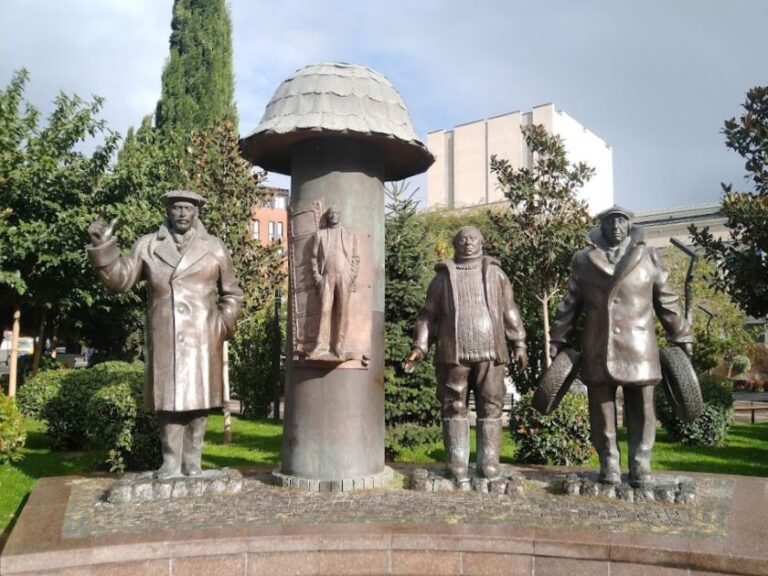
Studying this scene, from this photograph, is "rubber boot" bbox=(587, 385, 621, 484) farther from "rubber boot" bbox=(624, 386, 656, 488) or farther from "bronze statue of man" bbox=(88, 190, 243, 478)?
"bronze statue of man" bbox=(88, 190, 243, 478)

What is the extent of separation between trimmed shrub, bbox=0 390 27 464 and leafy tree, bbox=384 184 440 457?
4401mm

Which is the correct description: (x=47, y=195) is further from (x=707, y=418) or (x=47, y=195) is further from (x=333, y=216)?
(x=707, y=418)

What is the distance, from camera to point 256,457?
35.3ft

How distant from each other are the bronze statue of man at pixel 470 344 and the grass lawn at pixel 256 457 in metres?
3.29

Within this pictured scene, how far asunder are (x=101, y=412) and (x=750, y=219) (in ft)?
29.8

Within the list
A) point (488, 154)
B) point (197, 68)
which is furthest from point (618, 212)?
point (488, 154)

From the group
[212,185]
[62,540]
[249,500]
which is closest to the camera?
[62,540]

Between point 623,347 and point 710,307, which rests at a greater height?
point 710,307

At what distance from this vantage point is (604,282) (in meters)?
6.12

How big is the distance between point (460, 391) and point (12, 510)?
4598 mm

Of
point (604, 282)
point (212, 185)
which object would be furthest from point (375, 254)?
point (212, 185)

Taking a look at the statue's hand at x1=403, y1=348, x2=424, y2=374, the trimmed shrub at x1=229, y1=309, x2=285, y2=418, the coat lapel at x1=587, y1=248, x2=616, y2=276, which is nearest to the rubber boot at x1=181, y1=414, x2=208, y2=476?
the statue's hand at x1=403, y1=348, x2=424, y2=374

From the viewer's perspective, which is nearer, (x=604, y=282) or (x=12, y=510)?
(x=604, y=282)

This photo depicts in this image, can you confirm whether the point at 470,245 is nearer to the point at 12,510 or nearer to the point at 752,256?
the point at 12,510
